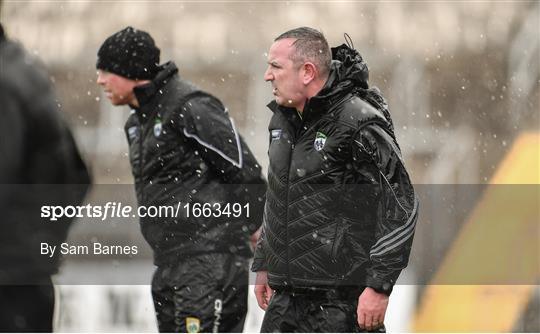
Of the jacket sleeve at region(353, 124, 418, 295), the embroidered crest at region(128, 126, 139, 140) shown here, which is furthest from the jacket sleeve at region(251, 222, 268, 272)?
the embroidered crest at region(128, 126, 139, 140)

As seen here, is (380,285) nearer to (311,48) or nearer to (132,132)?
(311,48)

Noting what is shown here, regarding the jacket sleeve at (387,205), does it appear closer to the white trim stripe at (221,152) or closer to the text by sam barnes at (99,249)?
the white trim stripe at (221,152)

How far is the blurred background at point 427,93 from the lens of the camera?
5723mm

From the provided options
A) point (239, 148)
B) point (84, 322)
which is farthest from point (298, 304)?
point (84, 322)

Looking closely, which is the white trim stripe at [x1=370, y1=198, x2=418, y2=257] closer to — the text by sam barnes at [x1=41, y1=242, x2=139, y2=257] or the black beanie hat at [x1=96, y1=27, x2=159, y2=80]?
the black beanie hat at [x1=96, y1=27, x2=159, y2=80]

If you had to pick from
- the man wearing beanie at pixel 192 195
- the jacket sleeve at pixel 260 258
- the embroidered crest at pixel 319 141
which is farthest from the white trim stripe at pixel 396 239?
the man wearing beanie at pixel 192 195

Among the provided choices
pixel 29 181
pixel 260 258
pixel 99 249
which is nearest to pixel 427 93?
pixel 99 249

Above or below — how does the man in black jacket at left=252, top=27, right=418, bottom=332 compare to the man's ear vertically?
below

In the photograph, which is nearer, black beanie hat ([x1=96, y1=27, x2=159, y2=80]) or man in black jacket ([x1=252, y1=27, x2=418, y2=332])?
man in black jacket ([x1=252, y1=27, x2=418, y2=332])

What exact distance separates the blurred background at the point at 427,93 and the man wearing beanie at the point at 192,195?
77.6 inches

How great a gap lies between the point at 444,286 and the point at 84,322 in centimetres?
185

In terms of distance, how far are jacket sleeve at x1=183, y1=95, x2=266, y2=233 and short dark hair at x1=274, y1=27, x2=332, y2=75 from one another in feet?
2.40

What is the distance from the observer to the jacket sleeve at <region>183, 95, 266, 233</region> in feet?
12.4

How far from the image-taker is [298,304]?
309 cm
